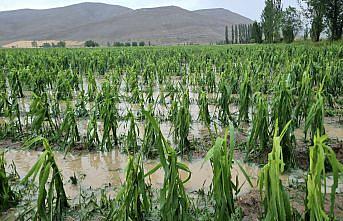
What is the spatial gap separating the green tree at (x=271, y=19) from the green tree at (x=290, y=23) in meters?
0.76

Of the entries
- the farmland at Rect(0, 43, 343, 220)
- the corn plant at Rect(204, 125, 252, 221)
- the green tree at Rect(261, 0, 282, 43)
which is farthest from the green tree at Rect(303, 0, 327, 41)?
the corn plant at Rect(204, 125, 252, 221)

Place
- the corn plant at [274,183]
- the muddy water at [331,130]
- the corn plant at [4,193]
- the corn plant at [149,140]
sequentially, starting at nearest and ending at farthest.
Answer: the corn plant at [274,183] → the corn plant at [4,193] → the corn plant at [149,140] → the muddy water at [331,130]

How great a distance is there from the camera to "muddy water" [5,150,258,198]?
3.16 m

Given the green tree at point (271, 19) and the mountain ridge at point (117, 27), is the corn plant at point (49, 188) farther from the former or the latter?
the mountain ridge at point (117, 27)

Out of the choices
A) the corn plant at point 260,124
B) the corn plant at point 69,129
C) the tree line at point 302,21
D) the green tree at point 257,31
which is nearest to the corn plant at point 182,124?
the corn plant at point 260,124

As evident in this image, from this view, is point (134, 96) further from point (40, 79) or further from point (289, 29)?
point (289, 29)

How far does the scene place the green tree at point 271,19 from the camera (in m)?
39.4

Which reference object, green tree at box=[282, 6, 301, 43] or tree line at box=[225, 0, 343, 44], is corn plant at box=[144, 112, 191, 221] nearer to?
tree line at box=[225, 0, 343, 44]

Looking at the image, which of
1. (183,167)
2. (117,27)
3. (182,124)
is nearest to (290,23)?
(182,124)

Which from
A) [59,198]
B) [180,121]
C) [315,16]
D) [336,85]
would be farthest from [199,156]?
[315,16]

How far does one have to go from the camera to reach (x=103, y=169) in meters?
3.52

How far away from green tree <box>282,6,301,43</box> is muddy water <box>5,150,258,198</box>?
3539cm

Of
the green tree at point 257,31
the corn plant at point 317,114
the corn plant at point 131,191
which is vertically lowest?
the corn plant at point 131,191

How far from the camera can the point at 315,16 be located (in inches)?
1171
